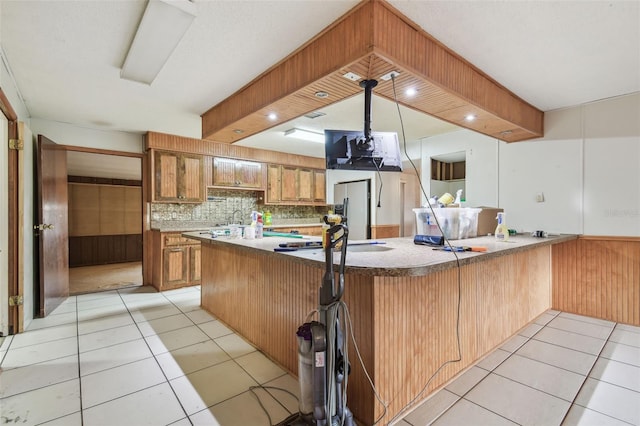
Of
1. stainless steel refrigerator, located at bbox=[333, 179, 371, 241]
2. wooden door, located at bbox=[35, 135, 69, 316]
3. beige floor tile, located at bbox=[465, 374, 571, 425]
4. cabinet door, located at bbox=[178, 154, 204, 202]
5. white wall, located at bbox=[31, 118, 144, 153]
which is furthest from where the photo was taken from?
stainless steel refrigerator, located at bbox=[333, 179, 371, 241]

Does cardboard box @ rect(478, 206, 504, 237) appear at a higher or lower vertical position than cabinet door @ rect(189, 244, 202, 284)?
higher

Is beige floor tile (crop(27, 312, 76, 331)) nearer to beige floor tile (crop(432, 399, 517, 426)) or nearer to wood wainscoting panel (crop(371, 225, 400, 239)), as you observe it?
beige floor tile (crop(432, 399, 517, 426))

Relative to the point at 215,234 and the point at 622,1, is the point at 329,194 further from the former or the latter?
the point at 622,1

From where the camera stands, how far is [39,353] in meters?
2.38

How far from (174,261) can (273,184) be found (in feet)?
7.45

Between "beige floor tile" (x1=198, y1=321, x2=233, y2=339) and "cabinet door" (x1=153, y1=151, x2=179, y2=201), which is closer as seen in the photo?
"beige floor tile" (x1=198, y1=321, x2=233, y2=339)

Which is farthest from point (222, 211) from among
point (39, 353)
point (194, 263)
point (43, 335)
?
point (39, 353)

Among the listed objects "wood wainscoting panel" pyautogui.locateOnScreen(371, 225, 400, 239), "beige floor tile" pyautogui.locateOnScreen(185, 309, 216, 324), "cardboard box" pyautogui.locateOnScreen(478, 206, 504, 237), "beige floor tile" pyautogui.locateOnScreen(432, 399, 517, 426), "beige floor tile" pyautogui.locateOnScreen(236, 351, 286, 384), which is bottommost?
"beige floor tile" pyautogui.locateOnScreen(185, 309, 216, 324)

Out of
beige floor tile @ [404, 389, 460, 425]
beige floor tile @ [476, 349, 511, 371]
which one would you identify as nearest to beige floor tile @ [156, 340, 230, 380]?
beige floor tile @ [404, 389, 460, 425]

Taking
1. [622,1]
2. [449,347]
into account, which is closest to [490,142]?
[622,1]

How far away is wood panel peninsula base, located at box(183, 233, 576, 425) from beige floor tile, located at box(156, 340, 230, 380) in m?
0.30

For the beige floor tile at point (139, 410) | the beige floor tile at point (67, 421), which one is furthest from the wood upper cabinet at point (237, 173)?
the beige floor tile at point (67, 421)

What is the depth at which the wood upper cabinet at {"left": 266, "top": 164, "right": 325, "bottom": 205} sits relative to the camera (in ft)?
19.0

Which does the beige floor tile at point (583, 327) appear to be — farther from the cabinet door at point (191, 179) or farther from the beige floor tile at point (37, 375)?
the cabinet door at point (191, 179)
